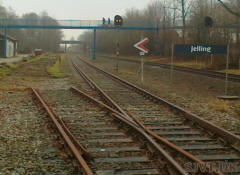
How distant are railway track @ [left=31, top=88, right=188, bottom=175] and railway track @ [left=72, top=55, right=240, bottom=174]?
41cm

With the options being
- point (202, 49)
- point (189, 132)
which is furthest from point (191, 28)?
point (189, 132)

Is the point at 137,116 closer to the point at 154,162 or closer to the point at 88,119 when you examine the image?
the point at 88,119

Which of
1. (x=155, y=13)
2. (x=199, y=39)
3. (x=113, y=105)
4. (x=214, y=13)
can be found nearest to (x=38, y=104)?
(x=113, y=105)

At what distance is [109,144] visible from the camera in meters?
6.29

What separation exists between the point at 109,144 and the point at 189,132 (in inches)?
75.7

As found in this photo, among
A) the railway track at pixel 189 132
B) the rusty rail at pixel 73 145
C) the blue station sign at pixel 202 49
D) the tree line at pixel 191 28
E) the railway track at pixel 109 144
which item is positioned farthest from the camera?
the tree line at pixel 191 28

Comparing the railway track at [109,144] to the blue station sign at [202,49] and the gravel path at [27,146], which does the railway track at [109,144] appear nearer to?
the gravel path at [27,146]

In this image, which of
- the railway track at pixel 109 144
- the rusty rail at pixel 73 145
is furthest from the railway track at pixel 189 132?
the rusty rail at pixel 73 145

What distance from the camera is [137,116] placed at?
8898 millimetres

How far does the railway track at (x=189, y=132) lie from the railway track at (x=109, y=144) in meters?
0.41

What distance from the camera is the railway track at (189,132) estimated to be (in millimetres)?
5547

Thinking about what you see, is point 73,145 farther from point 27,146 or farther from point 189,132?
point 189,132

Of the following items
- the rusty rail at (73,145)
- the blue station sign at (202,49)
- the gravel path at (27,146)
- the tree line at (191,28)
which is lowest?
the gravel path at (27,146)

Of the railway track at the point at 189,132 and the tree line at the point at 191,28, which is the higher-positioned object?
the tree line at the point at 191,28
